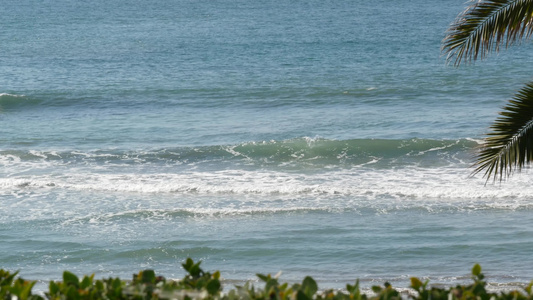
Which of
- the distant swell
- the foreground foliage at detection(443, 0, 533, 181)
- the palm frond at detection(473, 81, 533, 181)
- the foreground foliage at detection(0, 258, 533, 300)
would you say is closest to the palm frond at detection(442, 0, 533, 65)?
the foreground foliage at detection(443, 0, 533, 181)

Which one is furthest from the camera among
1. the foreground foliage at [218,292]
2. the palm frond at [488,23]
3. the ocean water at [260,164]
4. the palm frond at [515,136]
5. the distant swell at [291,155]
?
the distant swell at [291,155]

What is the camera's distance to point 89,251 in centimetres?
1088

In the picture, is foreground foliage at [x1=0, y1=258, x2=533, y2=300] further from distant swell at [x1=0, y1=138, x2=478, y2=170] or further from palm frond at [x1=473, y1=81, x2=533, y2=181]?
distant swell at [x1=0, y1=138, x2=478, y2=170]

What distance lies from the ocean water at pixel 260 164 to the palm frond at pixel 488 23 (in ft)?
10.7

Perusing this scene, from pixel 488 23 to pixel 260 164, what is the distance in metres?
10.7

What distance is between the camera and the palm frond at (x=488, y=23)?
700cm

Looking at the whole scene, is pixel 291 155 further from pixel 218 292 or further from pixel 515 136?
pixel 218 292

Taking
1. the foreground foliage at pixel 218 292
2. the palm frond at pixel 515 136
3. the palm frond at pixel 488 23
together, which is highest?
the palm frond at pixel 488 23

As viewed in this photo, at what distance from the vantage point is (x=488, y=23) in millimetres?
7188

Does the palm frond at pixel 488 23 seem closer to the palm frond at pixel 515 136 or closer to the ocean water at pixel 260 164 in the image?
the palm frond at pixel 515 136

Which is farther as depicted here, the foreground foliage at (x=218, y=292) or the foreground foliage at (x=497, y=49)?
the foreground foliage at (x=497, y=49)

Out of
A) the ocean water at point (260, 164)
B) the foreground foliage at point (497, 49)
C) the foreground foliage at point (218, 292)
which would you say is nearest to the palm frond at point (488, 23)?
the foreground foliage at point (497, 49)

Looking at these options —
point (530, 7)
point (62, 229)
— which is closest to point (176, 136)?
point (62, 229)

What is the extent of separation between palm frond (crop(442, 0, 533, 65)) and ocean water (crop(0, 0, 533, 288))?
129 inches
